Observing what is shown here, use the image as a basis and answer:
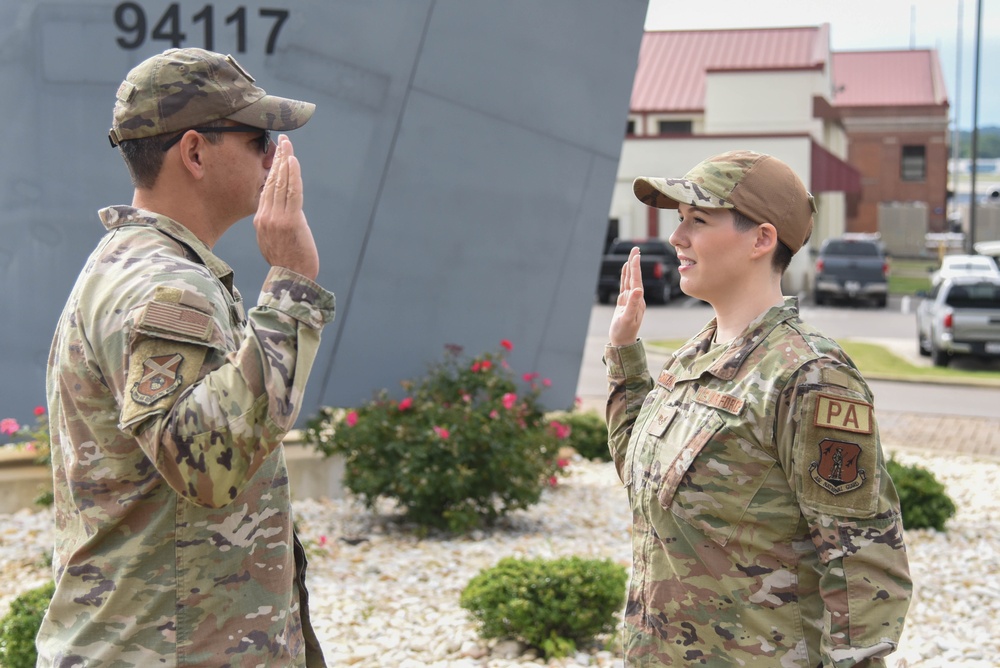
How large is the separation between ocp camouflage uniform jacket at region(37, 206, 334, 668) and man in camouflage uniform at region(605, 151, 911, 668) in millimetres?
790

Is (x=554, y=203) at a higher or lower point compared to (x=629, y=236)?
lower

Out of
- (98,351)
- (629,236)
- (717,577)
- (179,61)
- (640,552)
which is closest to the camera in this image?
(98,351)

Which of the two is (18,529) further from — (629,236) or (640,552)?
(629,236)

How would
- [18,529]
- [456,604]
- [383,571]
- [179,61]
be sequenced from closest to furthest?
1. [179,61]
2. [456,604]
3. [383,571]
4. [18,529]

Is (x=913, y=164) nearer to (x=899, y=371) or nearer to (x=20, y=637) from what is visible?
(x=899, y=371)

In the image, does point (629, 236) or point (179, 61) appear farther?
point (629, 236)

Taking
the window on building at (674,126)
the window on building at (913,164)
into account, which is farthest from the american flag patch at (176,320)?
the window on building at (913,164)

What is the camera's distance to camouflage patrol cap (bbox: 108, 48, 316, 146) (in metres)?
1.95

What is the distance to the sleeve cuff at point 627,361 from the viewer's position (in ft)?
8.72

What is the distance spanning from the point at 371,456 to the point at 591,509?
5.82ft

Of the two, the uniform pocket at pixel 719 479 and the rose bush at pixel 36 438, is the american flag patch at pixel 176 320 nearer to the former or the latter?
the uniform pocket at pixel 719 479

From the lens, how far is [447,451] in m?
6.34

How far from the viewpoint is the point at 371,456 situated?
6473mm

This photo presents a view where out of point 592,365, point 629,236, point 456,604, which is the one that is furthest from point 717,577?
point 629,236
